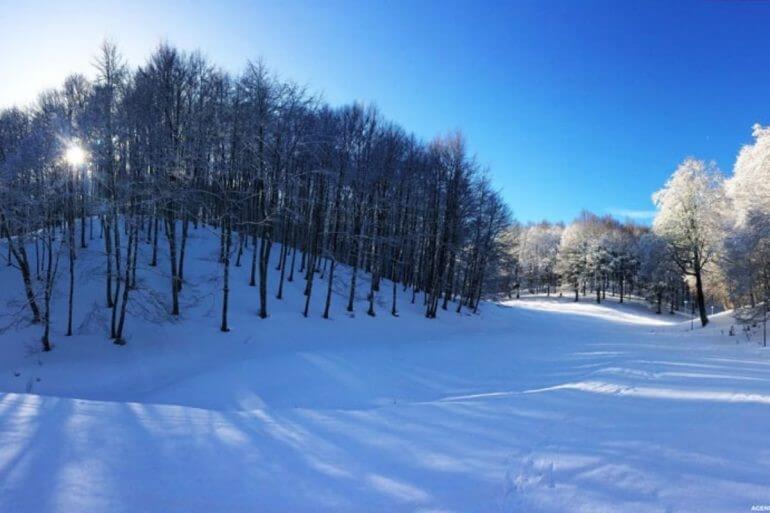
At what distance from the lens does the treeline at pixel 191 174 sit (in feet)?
44.0

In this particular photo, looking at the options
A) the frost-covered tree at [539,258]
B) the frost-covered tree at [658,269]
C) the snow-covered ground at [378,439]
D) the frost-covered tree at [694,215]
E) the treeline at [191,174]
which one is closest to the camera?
the snow-covered ground at [378,439]

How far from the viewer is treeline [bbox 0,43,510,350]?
44.0ft

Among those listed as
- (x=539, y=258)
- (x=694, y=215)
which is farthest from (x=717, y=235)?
(x=539, y=258)

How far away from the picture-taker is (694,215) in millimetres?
25891

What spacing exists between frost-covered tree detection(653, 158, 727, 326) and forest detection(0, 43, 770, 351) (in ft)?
0.30

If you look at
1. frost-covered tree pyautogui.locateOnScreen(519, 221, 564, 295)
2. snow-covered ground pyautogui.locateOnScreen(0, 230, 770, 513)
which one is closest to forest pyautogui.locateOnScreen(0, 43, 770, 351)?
snow-covered ground pyautogui.locateOnScreen(0, 230, 770, 513)

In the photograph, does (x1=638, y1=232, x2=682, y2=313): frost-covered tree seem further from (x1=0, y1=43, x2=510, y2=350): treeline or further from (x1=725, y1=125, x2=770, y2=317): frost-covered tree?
(x1=0, y1=43, x2=510, y2=350): treeline

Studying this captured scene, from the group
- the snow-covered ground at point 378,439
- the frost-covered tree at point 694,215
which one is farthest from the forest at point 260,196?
the snow-covered ground at point 378,439

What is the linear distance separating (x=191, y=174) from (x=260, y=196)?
291cm

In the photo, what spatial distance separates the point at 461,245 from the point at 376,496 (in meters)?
25.9

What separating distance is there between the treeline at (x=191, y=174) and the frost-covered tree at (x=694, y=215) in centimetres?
1331

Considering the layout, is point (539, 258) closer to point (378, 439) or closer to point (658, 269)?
point (658, 269)

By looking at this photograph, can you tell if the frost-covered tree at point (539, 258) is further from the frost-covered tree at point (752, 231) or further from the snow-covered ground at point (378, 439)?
the snow-covered ground at point (378, 439)

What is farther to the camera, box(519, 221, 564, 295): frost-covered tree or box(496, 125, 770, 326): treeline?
box(519, 221, 564, 295): frost-covered tree
